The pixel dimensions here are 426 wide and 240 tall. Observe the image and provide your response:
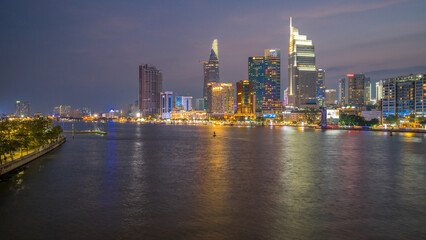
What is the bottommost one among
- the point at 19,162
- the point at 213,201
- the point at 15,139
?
the point at 213,201

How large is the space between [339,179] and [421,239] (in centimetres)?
1612

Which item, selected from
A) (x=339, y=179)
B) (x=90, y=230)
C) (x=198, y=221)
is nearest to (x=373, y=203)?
(x=339, y=179)

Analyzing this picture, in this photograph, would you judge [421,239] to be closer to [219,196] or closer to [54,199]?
[219,196]

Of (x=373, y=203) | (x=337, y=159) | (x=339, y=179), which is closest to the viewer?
(x=373, y=203)

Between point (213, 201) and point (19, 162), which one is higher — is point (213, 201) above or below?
below

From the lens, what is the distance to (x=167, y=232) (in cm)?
1773

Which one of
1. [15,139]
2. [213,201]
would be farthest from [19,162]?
[213,201]

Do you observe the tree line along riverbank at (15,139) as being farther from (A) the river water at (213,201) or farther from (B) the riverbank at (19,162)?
(A) the river water at (213,201)

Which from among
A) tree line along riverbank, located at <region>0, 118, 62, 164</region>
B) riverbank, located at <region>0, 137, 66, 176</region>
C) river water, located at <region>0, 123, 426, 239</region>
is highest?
tree line along riverbank, located at <region>0, 118, 62, 164</region>

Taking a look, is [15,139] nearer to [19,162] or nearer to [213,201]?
[19,162]

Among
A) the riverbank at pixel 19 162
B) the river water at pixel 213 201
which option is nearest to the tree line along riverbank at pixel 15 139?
the riverbank at pixel 19 162

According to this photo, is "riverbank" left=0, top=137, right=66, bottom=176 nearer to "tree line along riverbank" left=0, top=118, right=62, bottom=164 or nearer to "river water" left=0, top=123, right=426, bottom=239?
"tree line along riverbank" left=0, top=118, right=62, bottom=164

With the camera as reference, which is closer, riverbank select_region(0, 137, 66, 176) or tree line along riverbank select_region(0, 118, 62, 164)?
riverbank select_region(0, 137, 66, 176)

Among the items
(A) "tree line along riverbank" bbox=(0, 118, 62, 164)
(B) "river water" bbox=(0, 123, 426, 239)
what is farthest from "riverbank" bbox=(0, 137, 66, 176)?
(B) "river water" bbox=(0, 123, 426, 239)
